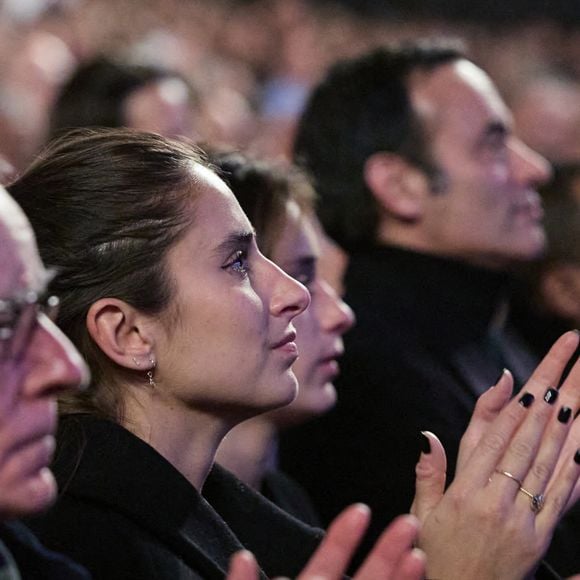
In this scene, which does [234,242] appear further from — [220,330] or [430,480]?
[430,480]

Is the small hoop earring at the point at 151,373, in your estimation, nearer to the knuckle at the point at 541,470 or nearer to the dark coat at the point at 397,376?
the knuckle at the point at 541,470

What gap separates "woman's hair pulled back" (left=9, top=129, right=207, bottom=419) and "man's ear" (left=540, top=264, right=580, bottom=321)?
1.84 metres

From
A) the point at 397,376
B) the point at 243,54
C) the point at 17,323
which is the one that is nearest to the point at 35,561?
the point at 17,323

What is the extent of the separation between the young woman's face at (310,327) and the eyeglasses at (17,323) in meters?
0.97

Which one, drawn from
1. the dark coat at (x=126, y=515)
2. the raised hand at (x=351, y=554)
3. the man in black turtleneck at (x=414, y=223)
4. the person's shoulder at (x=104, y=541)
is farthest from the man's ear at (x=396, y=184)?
the raised hand at (x=351, y=554)

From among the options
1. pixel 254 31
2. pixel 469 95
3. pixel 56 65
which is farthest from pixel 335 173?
pixel 254 31

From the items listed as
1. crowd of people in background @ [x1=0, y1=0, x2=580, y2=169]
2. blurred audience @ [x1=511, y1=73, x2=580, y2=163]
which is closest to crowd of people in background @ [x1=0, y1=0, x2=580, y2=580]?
crowd of people in background @ [x1=0, y1=0, x2=580, y2=169]

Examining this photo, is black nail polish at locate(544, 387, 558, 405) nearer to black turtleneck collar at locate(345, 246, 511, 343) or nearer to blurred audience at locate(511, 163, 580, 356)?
black turtleneck collar at locate(345, 246, 511, 343)

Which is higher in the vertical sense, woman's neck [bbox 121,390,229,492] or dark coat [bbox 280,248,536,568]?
woman's neck [bbox 121,390,229,492]

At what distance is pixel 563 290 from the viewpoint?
3.46 metres

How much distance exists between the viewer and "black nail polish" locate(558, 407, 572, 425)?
1837 mm

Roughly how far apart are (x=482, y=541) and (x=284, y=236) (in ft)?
2.57

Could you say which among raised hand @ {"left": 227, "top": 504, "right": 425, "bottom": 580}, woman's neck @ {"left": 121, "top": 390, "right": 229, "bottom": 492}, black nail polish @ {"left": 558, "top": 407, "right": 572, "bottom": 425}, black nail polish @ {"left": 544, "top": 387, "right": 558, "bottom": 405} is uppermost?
raised hand @ {"left": 227, "top": 504, "right": 425, "bottom": 580}

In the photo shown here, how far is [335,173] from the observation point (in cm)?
311
